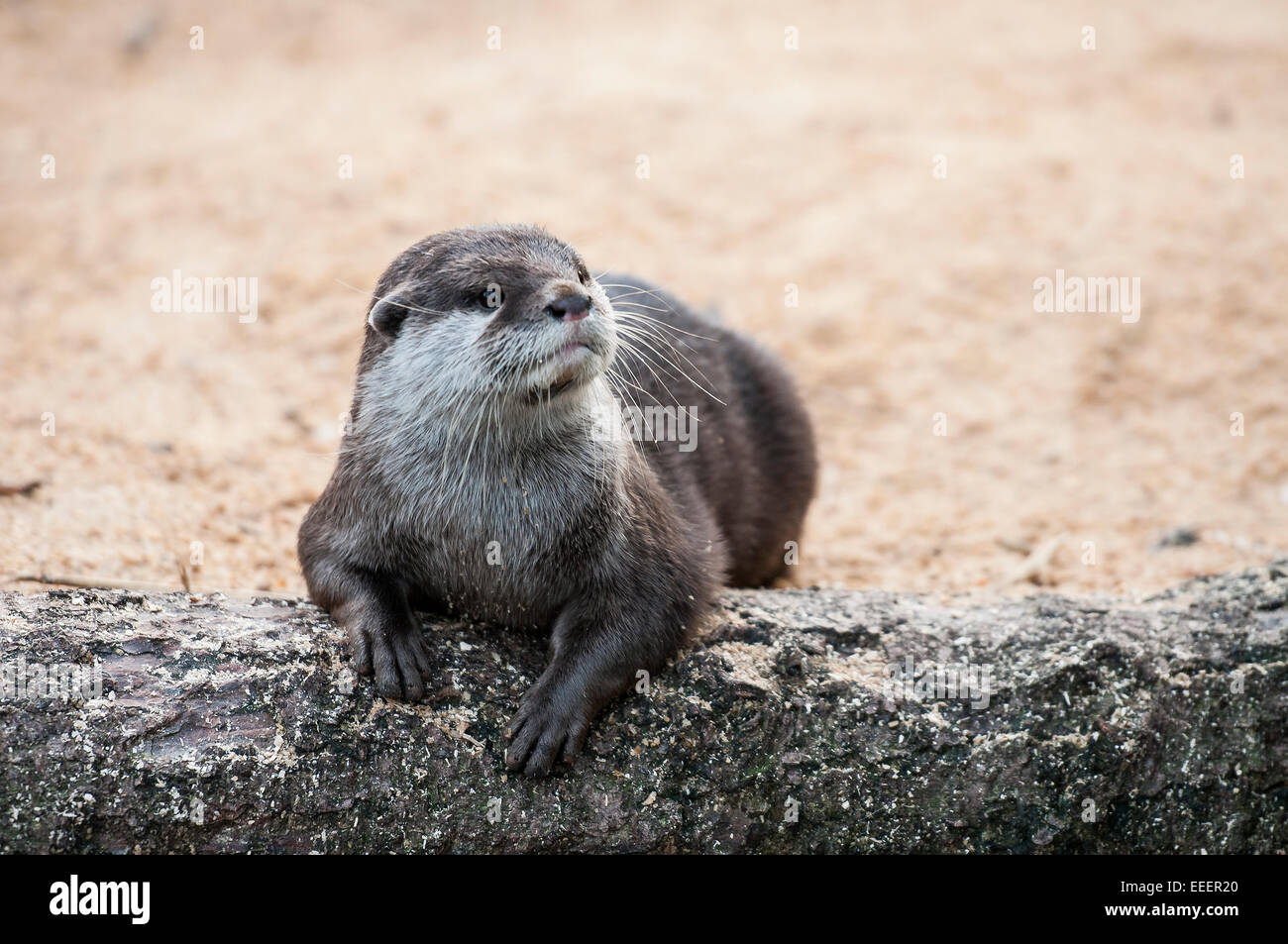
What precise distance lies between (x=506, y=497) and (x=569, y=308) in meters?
0.54

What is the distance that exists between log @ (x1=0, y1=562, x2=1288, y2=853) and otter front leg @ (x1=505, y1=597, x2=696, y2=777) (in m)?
0.07

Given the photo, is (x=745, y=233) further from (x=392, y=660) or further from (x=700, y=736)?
(x=392, y=660)

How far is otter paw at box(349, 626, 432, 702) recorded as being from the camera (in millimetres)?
2664

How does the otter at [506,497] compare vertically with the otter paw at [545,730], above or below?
above

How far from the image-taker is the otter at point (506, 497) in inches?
106

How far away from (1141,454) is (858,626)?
2942 millimetres

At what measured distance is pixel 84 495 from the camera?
3.94 meters

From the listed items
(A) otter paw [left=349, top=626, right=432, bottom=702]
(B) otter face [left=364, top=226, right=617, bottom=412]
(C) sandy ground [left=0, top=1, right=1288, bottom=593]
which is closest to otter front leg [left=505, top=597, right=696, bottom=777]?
(A) otter paw [left=349, top=626, right=432, bottom=702]

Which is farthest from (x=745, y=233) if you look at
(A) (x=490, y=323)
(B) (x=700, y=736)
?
(B) (x=700, y=736)

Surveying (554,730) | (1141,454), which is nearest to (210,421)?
(554,730)

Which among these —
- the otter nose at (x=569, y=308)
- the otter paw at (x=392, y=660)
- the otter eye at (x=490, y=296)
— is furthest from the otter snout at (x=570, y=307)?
the otter paw at (x=392, y=660)

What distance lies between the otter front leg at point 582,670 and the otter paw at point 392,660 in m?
0.24

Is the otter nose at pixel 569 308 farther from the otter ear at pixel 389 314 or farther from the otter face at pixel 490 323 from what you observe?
the otter ear at pixel 389 314

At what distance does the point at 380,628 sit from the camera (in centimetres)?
275
